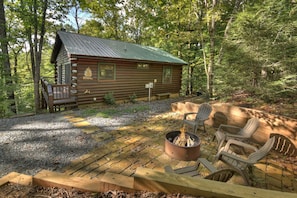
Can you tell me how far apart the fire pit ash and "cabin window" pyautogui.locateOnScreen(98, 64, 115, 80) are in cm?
631

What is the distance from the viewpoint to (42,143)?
142 inches

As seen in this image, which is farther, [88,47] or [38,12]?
[38,12]

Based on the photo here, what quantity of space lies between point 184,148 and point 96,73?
6781mm

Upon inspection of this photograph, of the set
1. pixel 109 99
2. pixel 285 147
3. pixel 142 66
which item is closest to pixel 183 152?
pixel 285 147

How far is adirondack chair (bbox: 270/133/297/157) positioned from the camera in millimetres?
3449

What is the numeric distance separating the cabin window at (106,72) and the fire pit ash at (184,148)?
6.31m

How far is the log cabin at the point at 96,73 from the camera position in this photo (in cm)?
763

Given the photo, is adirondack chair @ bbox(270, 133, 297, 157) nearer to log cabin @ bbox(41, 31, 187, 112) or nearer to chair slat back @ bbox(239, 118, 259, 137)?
chair slat back @ bbox(239, 118, 259, 137)

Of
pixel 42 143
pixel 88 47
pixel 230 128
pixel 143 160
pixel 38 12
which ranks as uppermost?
pixel 38 12

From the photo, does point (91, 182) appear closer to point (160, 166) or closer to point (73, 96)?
point (160, 166)

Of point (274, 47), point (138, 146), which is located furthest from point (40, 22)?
point (274, 47)

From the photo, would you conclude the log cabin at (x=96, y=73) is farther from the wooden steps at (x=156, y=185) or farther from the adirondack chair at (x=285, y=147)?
the wooden steps at (x=156, y=185)

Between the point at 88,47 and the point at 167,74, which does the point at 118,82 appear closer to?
the point at 88,47

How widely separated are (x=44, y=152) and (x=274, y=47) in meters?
6.24
